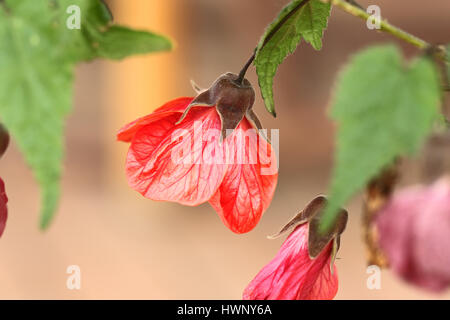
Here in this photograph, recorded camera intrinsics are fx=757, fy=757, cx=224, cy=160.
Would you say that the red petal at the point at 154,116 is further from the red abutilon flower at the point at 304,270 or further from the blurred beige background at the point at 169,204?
the blurred beige background at the point at 169,204

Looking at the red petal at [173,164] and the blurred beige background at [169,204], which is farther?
the blurred beige background at [169,204]

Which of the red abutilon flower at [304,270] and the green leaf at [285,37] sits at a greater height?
the green leaf at [285,37]

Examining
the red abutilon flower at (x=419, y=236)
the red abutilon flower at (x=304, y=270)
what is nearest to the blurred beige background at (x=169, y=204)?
the red abutilon flower at (x=304, y=270)

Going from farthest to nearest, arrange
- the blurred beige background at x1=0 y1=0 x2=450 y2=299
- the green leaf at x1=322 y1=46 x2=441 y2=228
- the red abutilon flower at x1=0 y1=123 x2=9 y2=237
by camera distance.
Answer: the blurred beige background at x1=0 y1=0 x2=450 y2=299 → the red abutilon flower at x1=0 y1=123 x2=9 y2=237 → the green leaf at x1=322 y1=46 x2=441 y2=228

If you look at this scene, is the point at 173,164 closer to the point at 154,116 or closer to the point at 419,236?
the point at 154,116

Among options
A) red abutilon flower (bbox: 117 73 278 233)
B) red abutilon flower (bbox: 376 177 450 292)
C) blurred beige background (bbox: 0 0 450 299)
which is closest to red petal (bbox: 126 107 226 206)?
red abutilon flower (bbox: 117 73 278 233)

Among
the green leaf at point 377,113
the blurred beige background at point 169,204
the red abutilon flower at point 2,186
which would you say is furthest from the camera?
the blurred beige background at point 169,204

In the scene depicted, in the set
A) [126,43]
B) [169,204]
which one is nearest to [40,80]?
[126,43]

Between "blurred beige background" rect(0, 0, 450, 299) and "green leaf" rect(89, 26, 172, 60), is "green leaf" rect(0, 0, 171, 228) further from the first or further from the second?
"blurred beige background" rect(0, 0, 450, 299)
